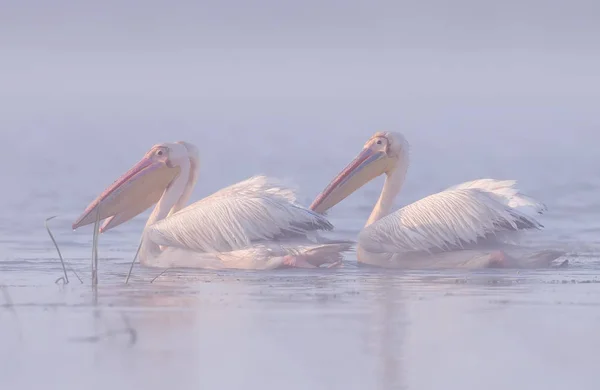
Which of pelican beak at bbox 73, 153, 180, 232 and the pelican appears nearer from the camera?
the pelican

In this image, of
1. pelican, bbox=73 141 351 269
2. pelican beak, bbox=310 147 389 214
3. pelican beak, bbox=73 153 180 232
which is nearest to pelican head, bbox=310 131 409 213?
pelican beak, bbox=310 147 389 214

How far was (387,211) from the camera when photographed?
10172 mm

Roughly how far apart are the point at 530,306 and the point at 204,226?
9.33 feet

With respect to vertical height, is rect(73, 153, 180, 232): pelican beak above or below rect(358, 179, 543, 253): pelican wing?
above

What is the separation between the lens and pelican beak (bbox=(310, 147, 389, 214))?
10.2 metres

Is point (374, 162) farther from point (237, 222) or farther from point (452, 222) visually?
point (237, 222)

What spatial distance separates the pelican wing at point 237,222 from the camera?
355 inches

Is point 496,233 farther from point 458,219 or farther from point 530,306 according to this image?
point 530,306

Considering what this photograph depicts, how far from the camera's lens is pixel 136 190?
1002cm

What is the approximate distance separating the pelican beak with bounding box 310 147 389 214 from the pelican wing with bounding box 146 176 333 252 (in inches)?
34.1

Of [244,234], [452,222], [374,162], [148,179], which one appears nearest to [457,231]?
[452,222]

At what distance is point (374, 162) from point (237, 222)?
1.50 m

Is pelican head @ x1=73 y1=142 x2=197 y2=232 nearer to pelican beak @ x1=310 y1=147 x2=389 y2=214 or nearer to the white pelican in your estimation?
pelican beak @ x1=310 y1=147 x2=389 y2=214

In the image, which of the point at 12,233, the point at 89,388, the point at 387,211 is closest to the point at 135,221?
the point at 12,233
